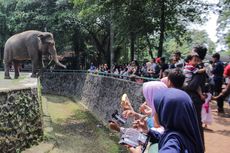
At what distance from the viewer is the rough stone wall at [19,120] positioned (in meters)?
8.05

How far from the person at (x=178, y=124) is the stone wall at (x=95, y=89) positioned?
8253mm

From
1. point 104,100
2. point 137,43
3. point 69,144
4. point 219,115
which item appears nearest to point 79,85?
point 137,43

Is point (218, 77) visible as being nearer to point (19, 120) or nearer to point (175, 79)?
point (19, 120)

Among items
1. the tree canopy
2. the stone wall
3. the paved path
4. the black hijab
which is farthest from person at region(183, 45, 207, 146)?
the tree canopy

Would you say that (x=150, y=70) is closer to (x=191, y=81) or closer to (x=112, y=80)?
(x=112, y=80)

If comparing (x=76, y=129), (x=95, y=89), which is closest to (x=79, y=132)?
(x=76, y=129)

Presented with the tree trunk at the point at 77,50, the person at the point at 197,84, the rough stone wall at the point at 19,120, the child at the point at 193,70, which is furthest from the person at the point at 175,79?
the tree trunk at the point at 77,50

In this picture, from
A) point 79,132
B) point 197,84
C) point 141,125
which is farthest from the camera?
point 79,132

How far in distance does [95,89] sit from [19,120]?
10.2 m

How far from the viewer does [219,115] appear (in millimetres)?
10383

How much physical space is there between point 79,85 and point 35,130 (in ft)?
46.6

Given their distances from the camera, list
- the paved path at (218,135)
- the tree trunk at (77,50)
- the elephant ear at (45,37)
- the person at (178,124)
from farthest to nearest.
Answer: the tree trunk at (77,50)
the elephant ear at (45,37)
the paved path at (218,135)
the person at (178,124)

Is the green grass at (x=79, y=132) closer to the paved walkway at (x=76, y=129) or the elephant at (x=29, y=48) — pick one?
the paved walkway at (x=76, y=129)

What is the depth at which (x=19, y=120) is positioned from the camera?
8594mm
